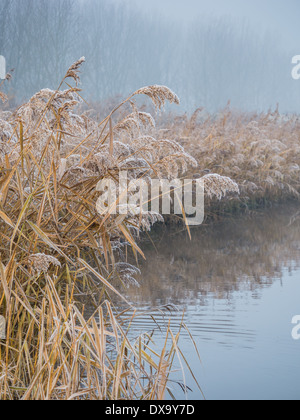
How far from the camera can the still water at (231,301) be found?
334 centimetres

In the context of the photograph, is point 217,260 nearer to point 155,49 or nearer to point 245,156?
point 245,156

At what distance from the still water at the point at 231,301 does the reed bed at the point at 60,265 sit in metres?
0.48

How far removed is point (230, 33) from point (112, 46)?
1781cm

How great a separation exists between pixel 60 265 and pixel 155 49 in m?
54.7

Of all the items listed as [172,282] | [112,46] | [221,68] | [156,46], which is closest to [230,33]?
[221,68]

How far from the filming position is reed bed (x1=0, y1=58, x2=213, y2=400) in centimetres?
258

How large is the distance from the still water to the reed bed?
0.48 meters

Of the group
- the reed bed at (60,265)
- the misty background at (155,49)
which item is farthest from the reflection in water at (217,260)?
the misty background at (155,49)

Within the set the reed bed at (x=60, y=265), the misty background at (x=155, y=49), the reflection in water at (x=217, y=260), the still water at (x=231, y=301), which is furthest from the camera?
the misty background at (x=155, y=49)

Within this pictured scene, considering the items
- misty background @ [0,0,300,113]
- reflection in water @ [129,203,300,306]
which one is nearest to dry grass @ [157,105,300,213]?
reflection in water @ [129,203,300,306]

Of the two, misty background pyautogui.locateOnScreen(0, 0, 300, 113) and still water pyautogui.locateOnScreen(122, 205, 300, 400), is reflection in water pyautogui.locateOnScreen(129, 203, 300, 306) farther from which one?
misty background pyautogui.locateOnScreen(0, 0, 300, 113)

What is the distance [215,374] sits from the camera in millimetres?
3365

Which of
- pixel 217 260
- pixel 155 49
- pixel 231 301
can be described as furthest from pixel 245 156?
pixel 155 49

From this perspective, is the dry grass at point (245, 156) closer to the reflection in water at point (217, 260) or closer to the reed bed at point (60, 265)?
the reflection in water at point (217, 260)
